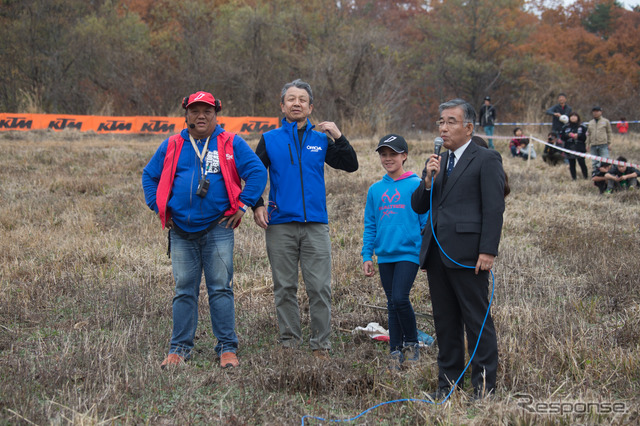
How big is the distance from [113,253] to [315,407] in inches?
188

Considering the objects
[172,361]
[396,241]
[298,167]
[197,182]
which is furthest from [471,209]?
[172,361]

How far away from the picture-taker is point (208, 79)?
29.9 meters

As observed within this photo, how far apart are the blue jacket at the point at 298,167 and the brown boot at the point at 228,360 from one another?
1.06 m

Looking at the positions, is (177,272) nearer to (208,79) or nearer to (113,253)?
(113,253)

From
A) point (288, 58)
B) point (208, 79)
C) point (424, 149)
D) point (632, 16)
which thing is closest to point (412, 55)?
point (288, 58)

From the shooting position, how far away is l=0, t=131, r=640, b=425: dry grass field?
3.59 meters

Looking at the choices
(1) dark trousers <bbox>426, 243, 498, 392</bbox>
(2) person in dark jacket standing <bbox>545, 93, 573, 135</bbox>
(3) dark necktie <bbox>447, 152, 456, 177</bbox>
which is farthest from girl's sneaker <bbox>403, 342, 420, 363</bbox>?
(2) person in dark jacket standing <bbox>545, 93, 573, 135</bbox>

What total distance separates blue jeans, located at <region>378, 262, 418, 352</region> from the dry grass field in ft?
0.78

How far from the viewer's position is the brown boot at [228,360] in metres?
4.44

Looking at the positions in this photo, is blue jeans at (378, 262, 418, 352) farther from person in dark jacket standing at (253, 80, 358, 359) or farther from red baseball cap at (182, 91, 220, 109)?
red baseball cap at (182, 91, 220, 109)

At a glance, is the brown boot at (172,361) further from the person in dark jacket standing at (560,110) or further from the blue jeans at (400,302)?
the person in dark jacket standing at (560,110)

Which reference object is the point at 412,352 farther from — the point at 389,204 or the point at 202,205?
the point at 202,205

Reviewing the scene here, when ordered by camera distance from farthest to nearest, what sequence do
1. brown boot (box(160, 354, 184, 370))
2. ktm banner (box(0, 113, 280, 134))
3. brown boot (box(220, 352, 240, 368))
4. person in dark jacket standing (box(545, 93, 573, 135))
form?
ktm banner (box(0, 113, 280, 134)) < person in dark jacket standing (box(545, 93, 573, 135)) < brown boot (box(220, 352, 240, 368)) < brown boot (box(160, 354, 184, 370))

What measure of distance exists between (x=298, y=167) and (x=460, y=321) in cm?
173
